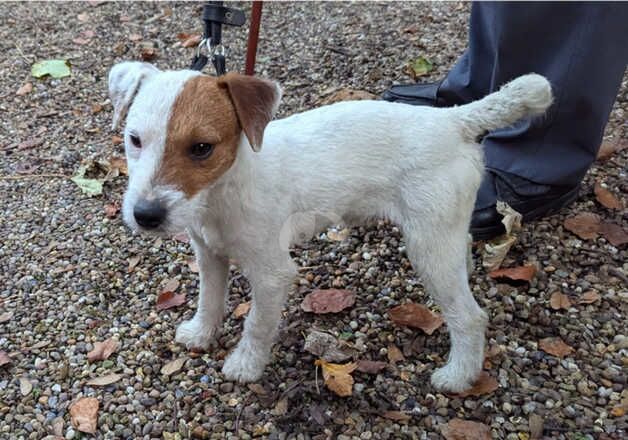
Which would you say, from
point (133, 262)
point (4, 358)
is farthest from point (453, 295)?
point (4, 358)

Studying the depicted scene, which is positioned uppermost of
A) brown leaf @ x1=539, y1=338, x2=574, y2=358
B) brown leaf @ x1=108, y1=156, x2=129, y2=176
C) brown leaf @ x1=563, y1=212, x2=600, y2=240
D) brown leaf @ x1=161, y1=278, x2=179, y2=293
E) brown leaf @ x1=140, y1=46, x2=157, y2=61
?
brown leaf @ x1=563, y1=212, x2=600, y2=240

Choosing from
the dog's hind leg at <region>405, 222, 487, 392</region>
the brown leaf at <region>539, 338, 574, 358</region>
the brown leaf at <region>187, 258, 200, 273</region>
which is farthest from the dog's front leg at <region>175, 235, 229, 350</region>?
the brown leaf at <region>539, 338, 574, 358</region>

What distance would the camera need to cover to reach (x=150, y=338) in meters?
3.28

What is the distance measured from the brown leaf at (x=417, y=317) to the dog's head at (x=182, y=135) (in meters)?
1.36

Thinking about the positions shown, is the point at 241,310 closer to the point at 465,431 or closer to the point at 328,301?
the point at 328,301

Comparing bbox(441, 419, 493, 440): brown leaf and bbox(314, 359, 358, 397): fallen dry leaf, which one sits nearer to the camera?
bbox(441, 419, 493, 440): brown leaf

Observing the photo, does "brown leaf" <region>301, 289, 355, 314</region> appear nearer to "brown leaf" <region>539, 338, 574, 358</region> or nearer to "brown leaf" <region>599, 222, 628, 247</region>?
"brown leaf" <region>539, 338, 574, 358</region>

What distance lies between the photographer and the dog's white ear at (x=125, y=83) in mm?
2482

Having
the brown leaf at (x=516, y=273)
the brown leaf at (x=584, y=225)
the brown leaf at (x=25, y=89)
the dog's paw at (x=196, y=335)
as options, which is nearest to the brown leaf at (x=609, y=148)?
the brown leaf at (x=584, y=225)

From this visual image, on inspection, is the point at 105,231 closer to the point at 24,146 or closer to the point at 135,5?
the point at 24,146

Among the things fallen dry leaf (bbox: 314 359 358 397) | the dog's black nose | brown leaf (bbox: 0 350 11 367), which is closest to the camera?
the dog's black nose

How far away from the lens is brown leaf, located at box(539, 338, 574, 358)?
3.05 m

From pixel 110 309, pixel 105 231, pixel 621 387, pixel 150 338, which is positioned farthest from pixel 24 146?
pixel 621 387

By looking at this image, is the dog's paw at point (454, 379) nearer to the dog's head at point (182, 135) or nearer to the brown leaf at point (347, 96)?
the dog's head at point (182, 135)
